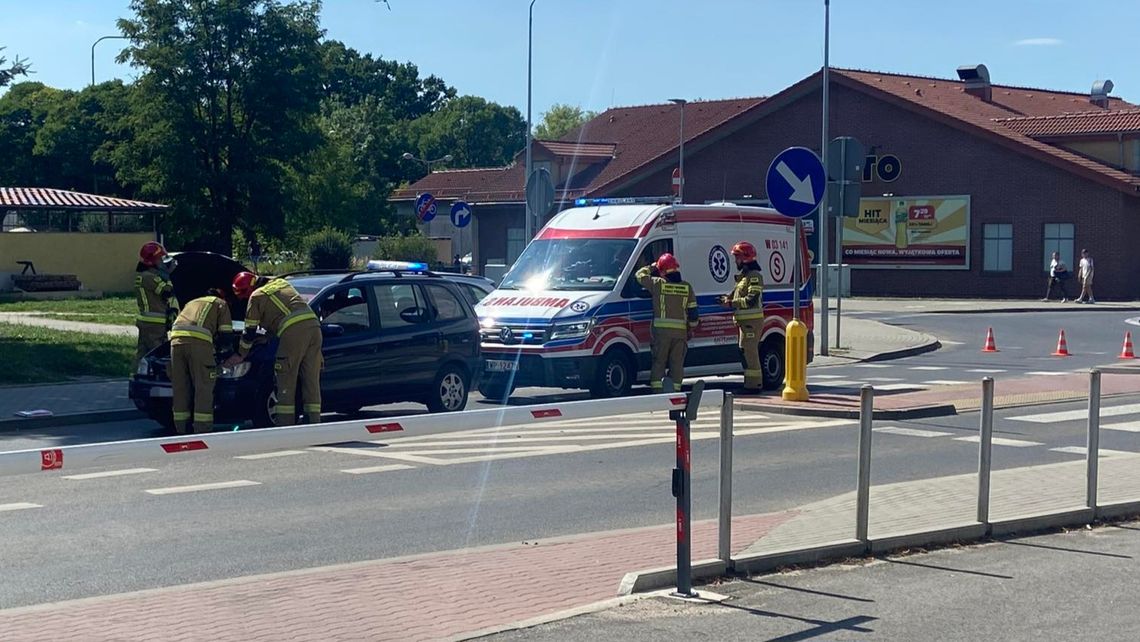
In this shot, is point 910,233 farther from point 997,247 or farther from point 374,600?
point 374,600

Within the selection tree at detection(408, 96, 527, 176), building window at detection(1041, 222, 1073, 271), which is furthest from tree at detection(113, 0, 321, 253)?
tree at detection(408, 96, 527, 176)

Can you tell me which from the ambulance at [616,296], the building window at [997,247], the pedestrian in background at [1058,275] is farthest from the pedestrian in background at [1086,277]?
the ambulance at [616,296]

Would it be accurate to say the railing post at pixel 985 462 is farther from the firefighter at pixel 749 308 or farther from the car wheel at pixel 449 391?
the firefighter at pixel 749 308

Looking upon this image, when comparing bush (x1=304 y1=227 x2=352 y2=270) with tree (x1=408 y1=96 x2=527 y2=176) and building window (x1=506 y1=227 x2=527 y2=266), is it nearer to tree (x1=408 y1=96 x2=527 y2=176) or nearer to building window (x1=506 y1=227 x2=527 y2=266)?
building window (x1=506 y1=227 x2=527 y2=266)

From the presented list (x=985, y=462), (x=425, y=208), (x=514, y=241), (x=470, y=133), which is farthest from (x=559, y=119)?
(x=985, y=462)

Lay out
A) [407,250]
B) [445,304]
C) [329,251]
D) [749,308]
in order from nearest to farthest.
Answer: [445,304], [749,308], [407,250], [329,251]

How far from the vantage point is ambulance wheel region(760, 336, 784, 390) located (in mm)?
18609

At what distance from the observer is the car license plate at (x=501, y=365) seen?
1686cm

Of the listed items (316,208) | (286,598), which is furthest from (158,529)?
(316,208)

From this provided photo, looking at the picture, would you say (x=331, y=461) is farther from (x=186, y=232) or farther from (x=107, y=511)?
(x=186, y=232)

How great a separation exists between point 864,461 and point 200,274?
889cm

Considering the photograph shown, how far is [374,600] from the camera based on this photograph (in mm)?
6957

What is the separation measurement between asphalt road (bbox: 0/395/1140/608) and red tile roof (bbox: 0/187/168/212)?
3356cm

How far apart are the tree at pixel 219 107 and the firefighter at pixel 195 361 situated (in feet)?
126
